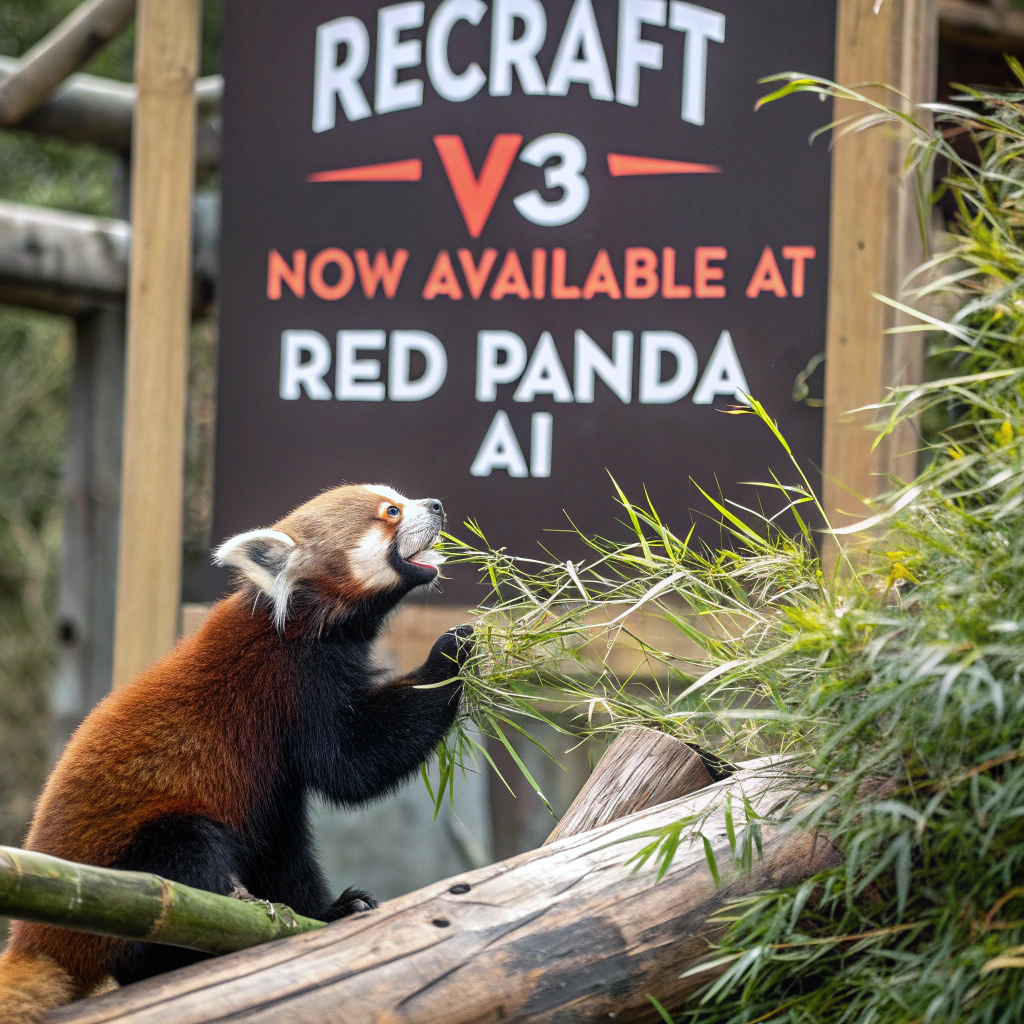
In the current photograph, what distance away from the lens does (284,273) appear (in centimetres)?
302

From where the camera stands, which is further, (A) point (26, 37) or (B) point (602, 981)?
(A) point (26, 37)

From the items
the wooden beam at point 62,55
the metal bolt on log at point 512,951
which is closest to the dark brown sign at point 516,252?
the wooden beam at point 62,55

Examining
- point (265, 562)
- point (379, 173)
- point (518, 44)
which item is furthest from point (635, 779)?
point (518, 44)

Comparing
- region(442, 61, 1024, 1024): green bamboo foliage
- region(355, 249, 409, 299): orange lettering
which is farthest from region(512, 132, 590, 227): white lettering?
region(442, 61, 1024, 1024): green bamboo foliage

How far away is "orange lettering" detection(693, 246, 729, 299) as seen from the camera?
2803mm

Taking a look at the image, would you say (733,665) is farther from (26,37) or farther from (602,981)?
(26,37)

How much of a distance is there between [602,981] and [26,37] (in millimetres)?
7734

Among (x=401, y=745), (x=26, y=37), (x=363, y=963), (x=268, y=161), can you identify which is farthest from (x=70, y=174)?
(x=363, y=963)

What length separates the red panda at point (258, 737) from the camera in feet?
5.59

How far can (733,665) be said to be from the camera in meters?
1.53

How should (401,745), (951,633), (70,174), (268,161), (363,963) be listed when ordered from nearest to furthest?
1. (951,633)
2. (363,963)
3. (401,745)
4. (268,161)
5. (70,174)

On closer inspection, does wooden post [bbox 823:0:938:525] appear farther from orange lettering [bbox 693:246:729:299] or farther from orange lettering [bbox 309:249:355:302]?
orange lettering [bbox 309:249:355:302]

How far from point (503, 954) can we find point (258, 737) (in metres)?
0.66

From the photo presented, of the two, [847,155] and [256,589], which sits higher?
[847,155]
